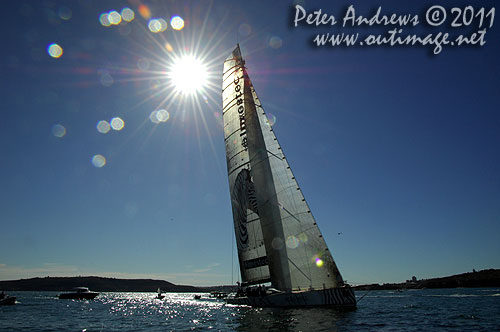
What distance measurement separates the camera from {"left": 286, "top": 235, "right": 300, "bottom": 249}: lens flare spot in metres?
28.7

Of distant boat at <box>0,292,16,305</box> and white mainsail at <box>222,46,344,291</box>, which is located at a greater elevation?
white mainsail at <box>222,46,344,291</box>

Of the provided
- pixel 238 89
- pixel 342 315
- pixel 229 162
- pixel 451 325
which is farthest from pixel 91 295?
pixel 451 325

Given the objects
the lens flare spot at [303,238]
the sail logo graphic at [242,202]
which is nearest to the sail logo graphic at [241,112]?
the sail logo graphic at [242,202]

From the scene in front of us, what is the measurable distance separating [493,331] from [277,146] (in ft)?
72.2

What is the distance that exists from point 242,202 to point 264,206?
6.34 m

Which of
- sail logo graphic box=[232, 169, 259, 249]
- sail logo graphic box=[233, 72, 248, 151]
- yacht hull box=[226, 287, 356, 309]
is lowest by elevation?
yacht hull box=[226, 287, 356, 309]

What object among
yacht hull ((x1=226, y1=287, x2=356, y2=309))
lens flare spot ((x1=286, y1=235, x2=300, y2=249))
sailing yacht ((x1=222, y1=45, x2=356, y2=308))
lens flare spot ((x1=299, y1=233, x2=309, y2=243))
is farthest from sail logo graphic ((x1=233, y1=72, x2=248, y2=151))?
yacht hull ((x1=226, y1=287, x2=356, y2=309))

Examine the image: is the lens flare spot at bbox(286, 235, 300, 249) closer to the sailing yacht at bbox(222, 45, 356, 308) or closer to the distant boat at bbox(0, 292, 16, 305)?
the sailing yacht at bbox(222, 45, 356, 308)

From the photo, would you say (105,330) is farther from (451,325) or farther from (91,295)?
(91,295)

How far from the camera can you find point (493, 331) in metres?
20.3

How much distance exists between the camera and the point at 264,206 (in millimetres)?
31266

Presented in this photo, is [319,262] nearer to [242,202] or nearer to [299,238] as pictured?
[299,238]

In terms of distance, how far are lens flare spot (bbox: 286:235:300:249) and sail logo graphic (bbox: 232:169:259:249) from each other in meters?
7.35

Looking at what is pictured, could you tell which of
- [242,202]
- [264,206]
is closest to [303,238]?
[264,206]
